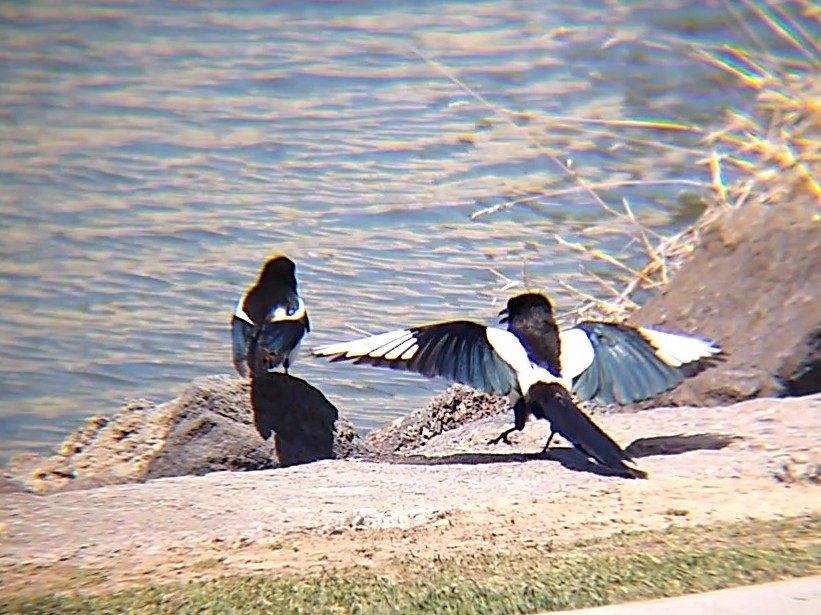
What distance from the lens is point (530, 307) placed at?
620cm

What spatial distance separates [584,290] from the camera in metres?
9.81

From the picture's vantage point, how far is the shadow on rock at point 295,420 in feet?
21.5

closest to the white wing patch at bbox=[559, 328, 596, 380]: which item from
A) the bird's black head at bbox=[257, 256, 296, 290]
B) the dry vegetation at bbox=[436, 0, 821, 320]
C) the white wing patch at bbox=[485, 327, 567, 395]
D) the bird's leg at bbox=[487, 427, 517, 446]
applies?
the white wing patch at bbox=[485, 327, 567, 395]

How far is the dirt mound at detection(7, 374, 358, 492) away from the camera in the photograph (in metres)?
6.29

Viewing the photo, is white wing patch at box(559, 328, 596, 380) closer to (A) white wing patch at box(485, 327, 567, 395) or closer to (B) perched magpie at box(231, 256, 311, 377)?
(A) white wing patch at box(485, 327, 567, 395)

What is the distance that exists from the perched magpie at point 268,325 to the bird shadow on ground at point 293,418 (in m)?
0.10

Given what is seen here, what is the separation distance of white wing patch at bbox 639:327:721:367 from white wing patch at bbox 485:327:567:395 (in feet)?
1.75

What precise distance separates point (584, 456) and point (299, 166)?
253 inches

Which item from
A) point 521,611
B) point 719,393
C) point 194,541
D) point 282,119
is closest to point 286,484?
point 194,541

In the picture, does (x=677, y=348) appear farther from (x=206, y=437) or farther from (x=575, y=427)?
(x=206, y=437)

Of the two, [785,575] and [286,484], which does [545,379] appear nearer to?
[286,484]

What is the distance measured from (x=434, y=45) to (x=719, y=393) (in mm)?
9091

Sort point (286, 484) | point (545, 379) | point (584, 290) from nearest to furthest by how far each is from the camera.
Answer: point (286, 484) → point (545, 379) → point (584, 290)

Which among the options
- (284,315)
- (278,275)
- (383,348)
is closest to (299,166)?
(278,275)
